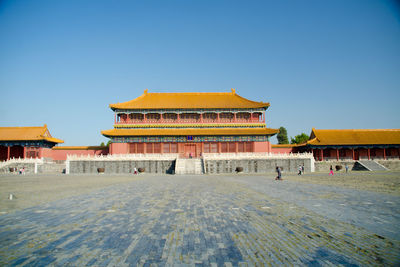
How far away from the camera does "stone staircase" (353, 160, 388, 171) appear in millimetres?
36656

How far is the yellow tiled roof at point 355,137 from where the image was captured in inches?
1642

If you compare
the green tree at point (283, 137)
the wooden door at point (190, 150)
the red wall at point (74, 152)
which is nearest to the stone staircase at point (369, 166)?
the wooden door at point (190, 150)

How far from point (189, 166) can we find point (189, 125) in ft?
37.6

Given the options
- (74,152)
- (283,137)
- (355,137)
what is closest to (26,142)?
(74,152)

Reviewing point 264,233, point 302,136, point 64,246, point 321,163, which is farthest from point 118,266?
point 302,136

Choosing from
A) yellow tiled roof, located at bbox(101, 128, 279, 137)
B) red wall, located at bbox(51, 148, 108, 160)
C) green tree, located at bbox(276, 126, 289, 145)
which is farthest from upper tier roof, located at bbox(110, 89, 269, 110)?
green tree, located at bbox(276, 126, 289, 145)

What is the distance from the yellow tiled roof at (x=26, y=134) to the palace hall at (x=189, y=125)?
12.2 meters

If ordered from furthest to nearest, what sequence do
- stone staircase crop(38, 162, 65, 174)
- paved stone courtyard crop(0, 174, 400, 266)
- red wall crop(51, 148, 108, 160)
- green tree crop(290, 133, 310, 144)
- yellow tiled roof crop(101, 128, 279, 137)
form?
green tree crop(290, 133, 310, 144) < red wall crop(51, 148, 108, 160) < yellow tiled roof crop(101, 128, 279, 137) < stone staircase crop(38, 162, 65, 174) < paved stone courtyard crop(0, 174, 400, 266)

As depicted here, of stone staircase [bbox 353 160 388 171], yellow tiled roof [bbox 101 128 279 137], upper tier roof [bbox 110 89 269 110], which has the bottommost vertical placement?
stone staircase [bbox 353 160 388 171]

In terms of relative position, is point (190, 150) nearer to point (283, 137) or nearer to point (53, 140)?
point (53, 140)

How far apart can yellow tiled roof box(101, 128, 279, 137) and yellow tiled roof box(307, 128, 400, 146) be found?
8.83 metres

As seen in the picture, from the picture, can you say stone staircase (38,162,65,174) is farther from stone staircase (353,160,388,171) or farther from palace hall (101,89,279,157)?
stone staircase (353,160,388,171)

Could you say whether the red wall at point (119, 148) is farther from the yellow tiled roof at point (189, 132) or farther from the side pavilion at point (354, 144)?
the side pavilion at point (354, 144)

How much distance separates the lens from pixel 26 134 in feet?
140
